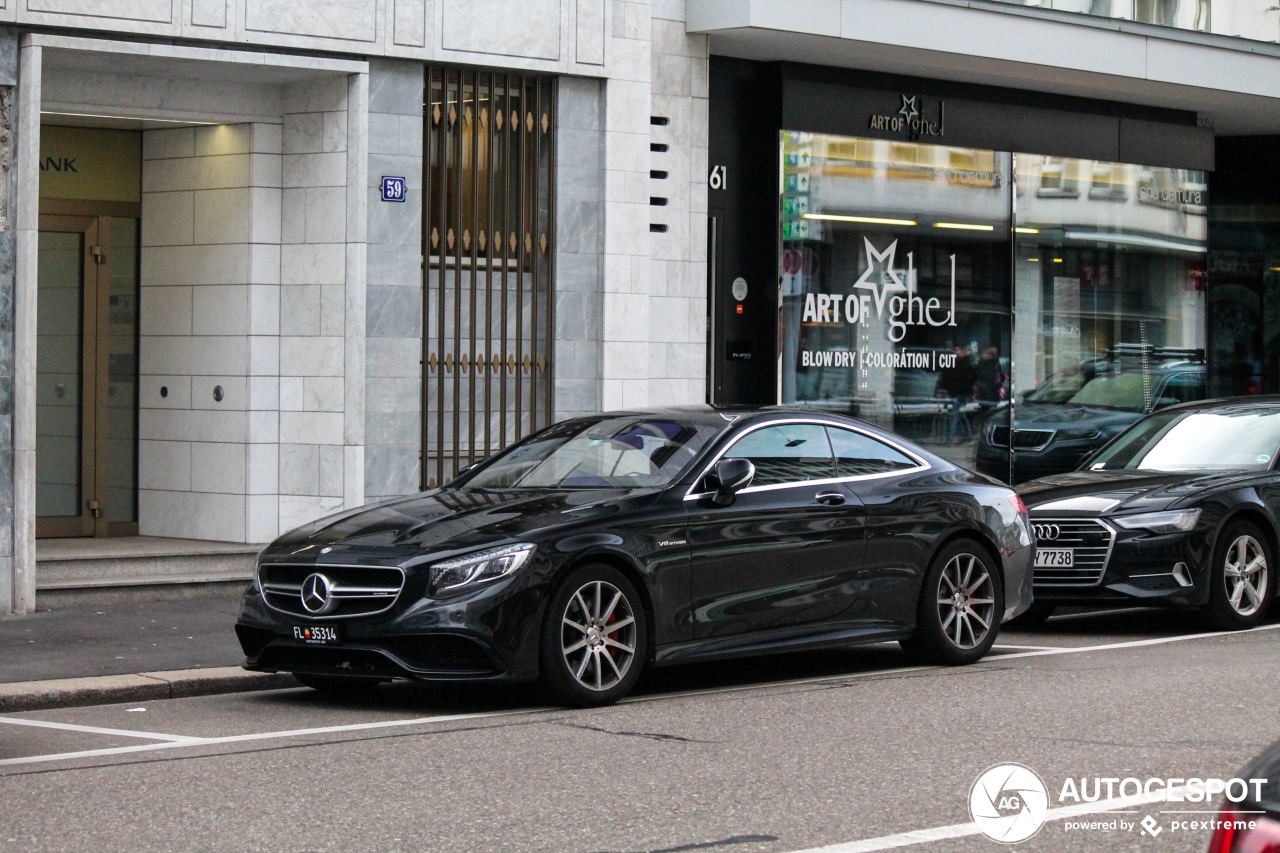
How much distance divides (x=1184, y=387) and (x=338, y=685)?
15.3m

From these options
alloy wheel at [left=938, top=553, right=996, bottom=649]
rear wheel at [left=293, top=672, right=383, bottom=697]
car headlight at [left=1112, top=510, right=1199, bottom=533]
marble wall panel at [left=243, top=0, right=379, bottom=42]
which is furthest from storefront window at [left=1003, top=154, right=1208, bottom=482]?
rear wheel at [left=293, top=672, right=383, bottom=697]

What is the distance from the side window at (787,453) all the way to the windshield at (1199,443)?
398 cm

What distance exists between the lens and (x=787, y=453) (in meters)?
10.1

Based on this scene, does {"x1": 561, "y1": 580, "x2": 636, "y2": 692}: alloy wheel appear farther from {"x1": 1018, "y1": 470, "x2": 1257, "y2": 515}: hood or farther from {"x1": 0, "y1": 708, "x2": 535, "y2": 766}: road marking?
{"x1": 1018, "y1": 470, "x2": 1257, "y2": 515}: hood

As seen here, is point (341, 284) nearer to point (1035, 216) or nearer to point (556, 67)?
point (556, 67)

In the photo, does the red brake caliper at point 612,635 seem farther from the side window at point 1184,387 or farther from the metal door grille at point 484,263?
the side window at point 1184,387

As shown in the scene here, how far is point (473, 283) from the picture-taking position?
602 inches

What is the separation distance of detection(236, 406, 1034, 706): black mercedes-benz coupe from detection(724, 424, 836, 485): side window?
0.04 ft

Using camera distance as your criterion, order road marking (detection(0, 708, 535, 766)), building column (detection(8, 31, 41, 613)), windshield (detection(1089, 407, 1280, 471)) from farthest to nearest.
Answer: windshield (detection(1089, 407, 1280, 471)) → building column (detection(8, 31, 41, 613)) → road marking (detection(0, 708, 535, 766))

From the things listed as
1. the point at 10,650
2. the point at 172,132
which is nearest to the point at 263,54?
the point at 172,132

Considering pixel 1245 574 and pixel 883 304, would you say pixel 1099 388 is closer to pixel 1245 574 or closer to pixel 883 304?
pixel 883 304

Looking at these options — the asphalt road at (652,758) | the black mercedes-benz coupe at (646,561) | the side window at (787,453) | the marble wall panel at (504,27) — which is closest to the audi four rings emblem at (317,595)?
the black mercedes-benz coupe at (646,561)
